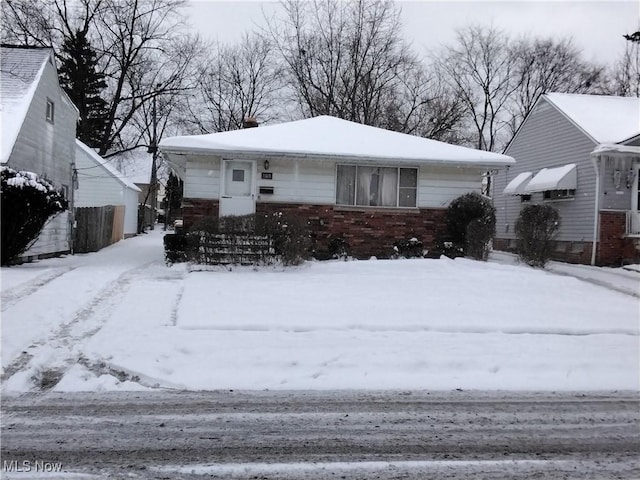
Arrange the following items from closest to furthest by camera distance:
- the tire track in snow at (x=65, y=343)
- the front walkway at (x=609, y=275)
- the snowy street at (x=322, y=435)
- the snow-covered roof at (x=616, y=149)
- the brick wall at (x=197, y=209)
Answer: the snowy street at (x=322, y=435), the tire track in snow at (x=65, y=343), the front walkway at (x=609, y=275), the brick wall at (x=197, y=209), the snow-covered roof at (x=616, y=149)

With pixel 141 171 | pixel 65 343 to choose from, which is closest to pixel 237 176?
pixel 65 343

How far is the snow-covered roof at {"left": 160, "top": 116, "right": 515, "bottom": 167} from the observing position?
1412 centimetres

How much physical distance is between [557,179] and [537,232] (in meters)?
5.06

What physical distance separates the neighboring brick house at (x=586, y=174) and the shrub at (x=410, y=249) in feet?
20.9

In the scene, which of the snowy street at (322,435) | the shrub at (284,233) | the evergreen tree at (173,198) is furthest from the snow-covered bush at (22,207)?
the evergreen tree at (173,198)

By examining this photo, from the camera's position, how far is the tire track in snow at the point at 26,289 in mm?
8359

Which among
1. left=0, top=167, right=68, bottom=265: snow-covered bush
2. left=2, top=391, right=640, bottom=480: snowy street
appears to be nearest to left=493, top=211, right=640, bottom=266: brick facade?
left=2, top=391, right=640, bottom=480: snowy street

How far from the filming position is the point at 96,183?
2758 centimetres

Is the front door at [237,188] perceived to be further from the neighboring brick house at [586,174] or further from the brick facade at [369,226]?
the neighboring brick house at [586,174]

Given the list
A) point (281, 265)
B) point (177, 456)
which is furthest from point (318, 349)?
point (281, 265)

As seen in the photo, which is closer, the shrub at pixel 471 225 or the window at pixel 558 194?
the shrub at pixel 471 225

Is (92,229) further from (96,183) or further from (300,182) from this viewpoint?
(96,183)

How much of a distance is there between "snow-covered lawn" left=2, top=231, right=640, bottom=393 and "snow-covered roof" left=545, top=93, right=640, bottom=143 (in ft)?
27.3

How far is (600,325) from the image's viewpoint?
838 cm
